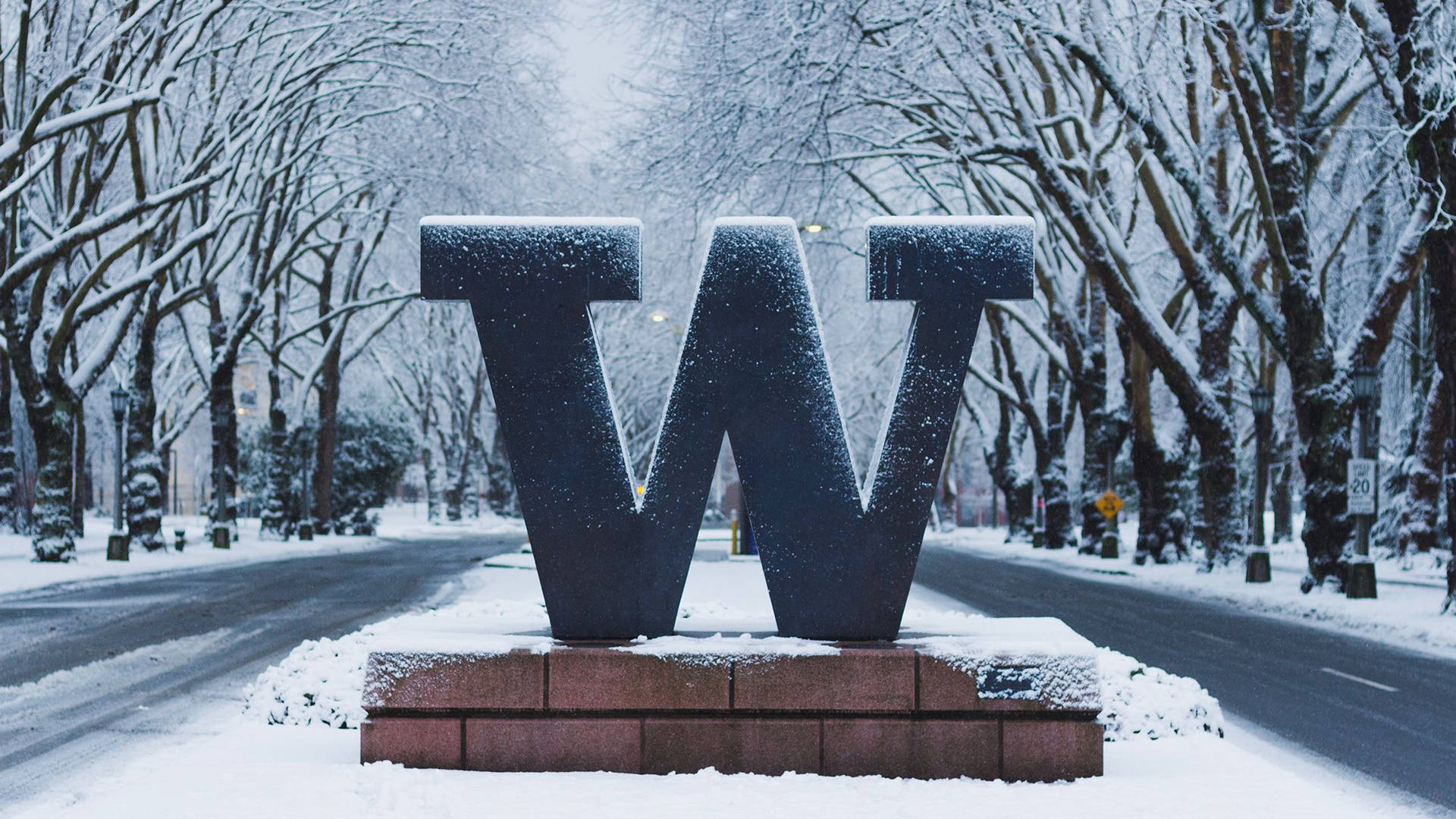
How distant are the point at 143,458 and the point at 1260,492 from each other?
74.3ft

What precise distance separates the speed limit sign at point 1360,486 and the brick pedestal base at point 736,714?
13.6 m

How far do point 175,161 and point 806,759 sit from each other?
22.1m

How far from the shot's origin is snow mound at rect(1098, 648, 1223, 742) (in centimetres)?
783

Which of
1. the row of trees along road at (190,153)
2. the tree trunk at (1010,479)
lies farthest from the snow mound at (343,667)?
the tree trunk at (1010,479)

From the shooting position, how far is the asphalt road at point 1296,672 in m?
8.09

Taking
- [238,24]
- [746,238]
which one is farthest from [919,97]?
[746,238]

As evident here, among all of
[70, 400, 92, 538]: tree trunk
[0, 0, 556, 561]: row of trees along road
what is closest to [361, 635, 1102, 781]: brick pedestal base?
[0, 0, 556, 561]: row of trees along road

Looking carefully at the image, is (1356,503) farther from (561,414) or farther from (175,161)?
(175,161)

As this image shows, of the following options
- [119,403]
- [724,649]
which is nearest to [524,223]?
[724,649]

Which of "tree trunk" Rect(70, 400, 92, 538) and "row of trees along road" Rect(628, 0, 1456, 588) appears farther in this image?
"tree trunk" Rect(70, 400, 92, 538)

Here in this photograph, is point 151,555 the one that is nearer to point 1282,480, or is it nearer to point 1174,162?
point 1174,162

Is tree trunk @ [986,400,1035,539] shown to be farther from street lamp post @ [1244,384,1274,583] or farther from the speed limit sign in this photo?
the speed limit sign

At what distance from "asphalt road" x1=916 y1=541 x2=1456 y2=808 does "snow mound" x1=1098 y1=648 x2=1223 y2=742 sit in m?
0.74

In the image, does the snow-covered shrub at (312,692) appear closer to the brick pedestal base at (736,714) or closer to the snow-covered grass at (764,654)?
the snow-covered grass at (764,654)
